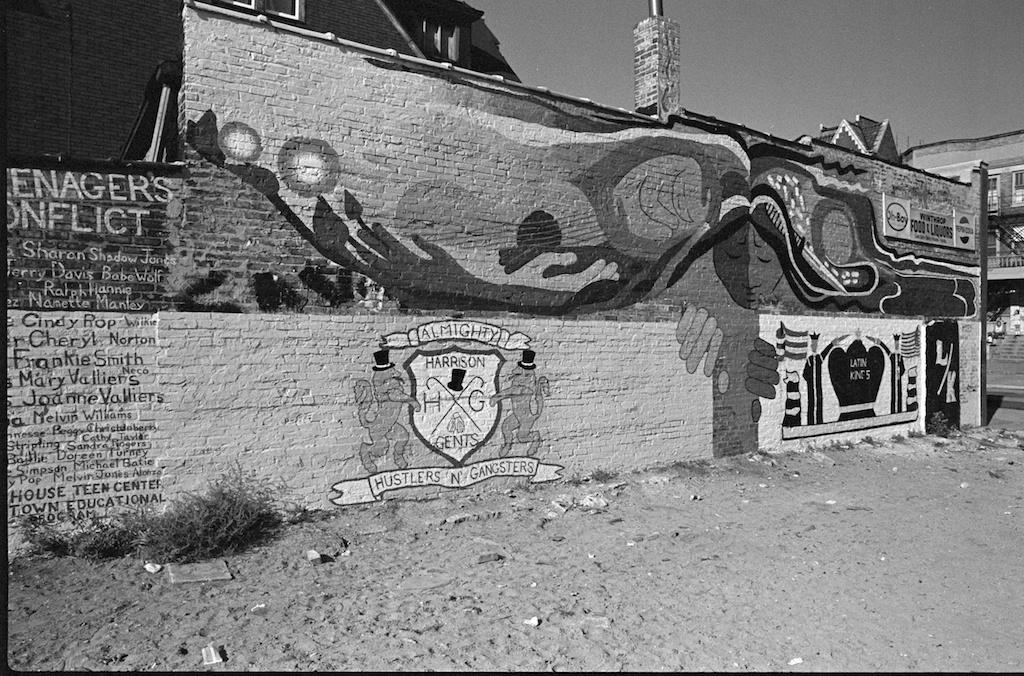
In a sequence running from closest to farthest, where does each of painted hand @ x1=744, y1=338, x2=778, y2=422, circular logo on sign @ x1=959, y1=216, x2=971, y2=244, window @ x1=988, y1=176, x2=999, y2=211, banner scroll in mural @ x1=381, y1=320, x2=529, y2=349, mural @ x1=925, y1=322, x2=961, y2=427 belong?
banner scroll in mural @ x1=381, y1=320, x2=529, y2=349
painted hand @ x1=744, y1=338, x2=778, y2=422
mural @ x1=925, y1=322, x2=961, y2=427
circular logo on sign @ x1=959, y1=216, x2=971, y2=244
window @ x1=988, y1=176, x2=999, y2=211

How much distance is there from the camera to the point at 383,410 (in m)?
7.41

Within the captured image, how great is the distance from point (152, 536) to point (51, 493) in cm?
92

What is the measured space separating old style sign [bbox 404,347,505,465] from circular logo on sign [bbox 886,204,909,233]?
9.58m

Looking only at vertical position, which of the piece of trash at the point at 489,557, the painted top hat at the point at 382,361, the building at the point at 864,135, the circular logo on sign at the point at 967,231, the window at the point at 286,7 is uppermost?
the building at the point at 864,135

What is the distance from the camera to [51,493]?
19.2 ft

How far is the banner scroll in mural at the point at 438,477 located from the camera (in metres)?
7.23

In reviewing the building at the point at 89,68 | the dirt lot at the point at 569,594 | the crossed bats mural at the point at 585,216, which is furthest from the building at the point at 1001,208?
the building at the point at 89,68

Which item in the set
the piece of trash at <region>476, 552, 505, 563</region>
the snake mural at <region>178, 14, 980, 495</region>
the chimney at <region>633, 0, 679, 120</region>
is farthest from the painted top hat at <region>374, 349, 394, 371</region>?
the chimney at <region>633, 0, 679, 120</region>

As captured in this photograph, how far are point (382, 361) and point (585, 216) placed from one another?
3.37m

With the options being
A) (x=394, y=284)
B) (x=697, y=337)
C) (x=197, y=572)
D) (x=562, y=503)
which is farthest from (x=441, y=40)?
(x=197, y=572)

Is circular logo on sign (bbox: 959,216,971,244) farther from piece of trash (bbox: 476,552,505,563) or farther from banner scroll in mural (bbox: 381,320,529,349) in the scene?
piece of trash (bbox: 476,552,505,563)

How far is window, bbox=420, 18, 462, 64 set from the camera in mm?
13828

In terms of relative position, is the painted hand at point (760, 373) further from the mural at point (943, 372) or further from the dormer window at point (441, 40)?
the dormer window at point (441, 40)

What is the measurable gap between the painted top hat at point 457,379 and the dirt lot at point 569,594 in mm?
1240
